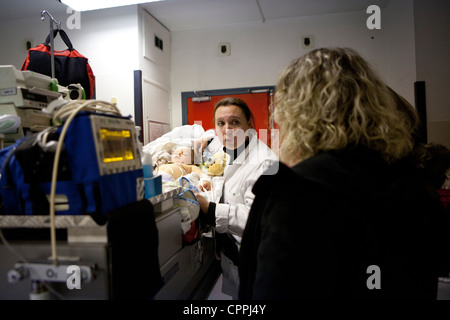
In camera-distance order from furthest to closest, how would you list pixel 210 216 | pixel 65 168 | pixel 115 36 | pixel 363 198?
pixel 115 36
pixel 210 216
pixel 65 168
pixel 363 198

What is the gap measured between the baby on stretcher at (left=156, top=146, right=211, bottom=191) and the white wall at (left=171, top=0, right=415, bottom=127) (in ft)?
5.04

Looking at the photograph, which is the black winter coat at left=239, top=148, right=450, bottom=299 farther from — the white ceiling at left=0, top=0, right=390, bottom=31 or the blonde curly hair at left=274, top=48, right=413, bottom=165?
the white ceiling at left=0, top=0, right=390, bottom=31

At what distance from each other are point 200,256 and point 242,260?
0.78 meters

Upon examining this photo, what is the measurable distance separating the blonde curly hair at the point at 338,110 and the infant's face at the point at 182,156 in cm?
179

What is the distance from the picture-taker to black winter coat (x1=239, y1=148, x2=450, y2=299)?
2.21ft

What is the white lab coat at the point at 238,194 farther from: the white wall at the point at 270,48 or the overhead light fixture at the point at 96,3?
the white wall at the point at 270,48

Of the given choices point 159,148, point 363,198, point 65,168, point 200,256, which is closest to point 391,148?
point 363,198

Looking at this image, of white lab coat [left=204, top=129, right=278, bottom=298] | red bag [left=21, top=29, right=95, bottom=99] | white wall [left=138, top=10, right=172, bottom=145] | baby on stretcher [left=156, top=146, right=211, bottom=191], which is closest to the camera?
white lab coat [left=204, top=129, right=278, bottom=298]

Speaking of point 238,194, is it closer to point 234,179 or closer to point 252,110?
point 234,179

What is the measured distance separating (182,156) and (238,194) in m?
0.94

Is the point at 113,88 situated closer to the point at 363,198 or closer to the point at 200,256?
the point at 200,256

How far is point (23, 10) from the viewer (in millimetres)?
3365

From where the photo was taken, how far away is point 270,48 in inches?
147

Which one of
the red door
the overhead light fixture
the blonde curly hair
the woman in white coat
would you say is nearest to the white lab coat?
the woman in white coat
